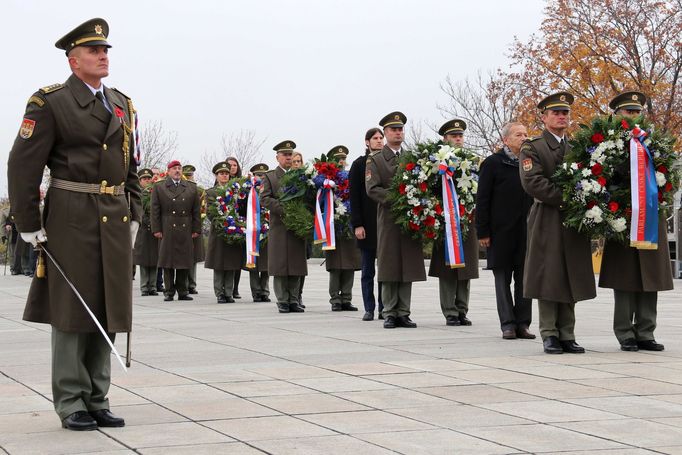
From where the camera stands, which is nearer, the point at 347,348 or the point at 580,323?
the point at 347,348

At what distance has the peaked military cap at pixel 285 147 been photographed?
53.7 ft

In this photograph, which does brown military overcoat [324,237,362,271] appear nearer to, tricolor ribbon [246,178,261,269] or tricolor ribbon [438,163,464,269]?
tricolor ribbon [246,178,261,269]

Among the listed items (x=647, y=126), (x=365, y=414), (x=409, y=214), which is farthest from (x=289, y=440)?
(x=409, y=214)

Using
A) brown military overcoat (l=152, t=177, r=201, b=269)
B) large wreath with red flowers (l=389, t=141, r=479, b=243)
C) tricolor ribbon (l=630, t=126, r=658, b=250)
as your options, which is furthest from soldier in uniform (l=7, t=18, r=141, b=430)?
brown military overcoat (l=152, t=177, r=201, b=269)

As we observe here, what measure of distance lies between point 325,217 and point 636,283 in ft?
20.3

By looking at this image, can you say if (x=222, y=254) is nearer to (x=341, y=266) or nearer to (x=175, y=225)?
(x=175, y=225)

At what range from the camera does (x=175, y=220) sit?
62.6ft

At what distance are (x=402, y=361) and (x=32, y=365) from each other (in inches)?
121

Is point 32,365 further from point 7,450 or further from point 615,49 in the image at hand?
point 615,49

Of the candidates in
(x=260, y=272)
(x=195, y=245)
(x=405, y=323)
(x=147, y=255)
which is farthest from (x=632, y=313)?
(x=147, y=255)

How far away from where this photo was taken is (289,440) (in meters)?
6.05

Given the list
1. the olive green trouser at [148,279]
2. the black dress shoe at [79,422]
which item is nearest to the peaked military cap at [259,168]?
the olive green trouser at [148,279]

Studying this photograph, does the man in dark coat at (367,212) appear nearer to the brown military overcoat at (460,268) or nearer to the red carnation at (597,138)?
the brown military overcoat at (460,268)

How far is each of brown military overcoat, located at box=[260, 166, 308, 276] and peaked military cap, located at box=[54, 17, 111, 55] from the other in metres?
9.13
